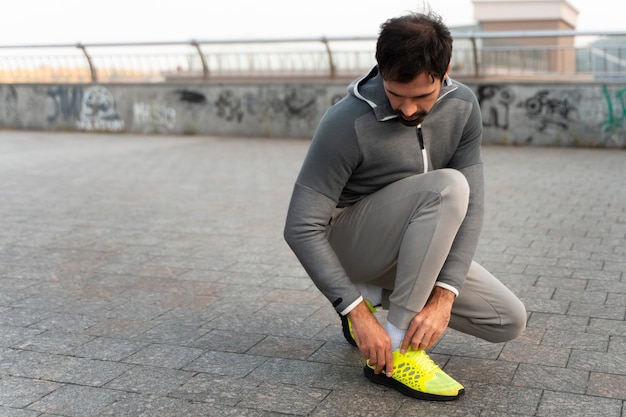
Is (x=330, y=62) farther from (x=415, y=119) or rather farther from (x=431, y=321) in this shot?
(x=431, y=321)

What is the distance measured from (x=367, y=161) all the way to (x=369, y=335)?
2.11 feet

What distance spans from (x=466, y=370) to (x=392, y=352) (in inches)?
17.8

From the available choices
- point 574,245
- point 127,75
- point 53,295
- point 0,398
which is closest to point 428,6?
point 0,398

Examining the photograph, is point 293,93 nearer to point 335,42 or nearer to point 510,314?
point 335,42

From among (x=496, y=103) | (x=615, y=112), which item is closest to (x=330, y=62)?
(x=496, y=103)

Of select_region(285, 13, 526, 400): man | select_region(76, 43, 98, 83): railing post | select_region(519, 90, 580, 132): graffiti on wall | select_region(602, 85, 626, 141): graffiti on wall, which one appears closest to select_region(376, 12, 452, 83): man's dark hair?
select_region(285, 13, 526, 400): man

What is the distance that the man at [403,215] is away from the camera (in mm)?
2990

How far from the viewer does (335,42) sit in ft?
46.9

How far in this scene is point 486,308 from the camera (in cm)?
326

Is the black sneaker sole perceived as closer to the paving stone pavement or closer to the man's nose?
the paving stone pavement

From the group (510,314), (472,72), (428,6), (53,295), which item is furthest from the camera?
(472,72)

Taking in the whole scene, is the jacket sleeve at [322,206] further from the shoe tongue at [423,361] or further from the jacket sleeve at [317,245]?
the shoe tongue at [423,361]

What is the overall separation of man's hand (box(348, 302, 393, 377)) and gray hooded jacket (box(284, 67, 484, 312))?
0.18ft

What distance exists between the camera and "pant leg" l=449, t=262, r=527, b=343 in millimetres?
3252
